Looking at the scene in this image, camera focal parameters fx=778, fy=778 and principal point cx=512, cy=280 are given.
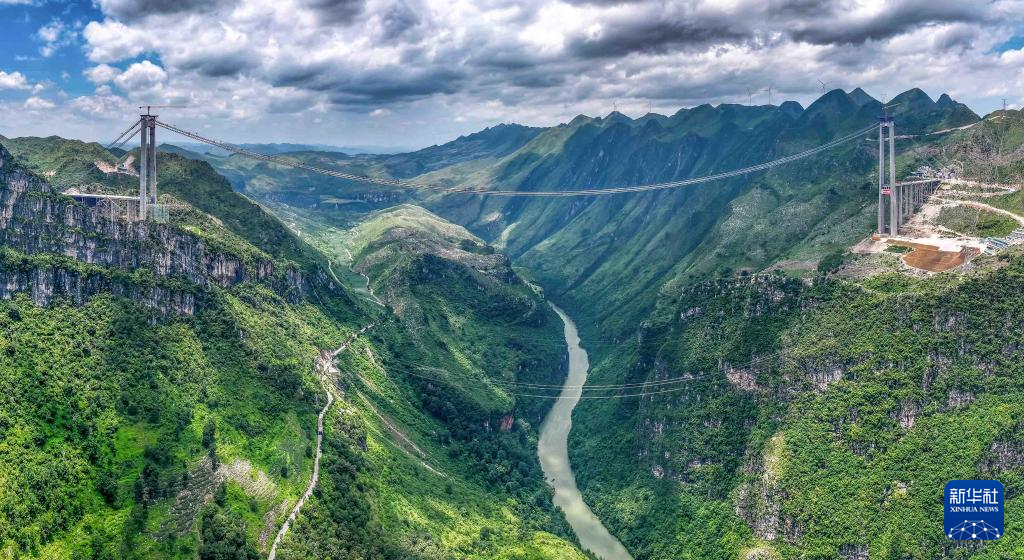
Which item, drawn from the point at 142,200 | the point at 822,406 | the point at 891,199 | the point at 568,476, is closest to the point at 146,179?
the point at 142,200

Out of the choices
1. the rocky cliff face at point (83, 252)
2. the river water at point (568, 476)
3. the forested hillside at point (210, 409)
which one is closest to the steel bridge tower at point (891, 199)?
the river water at point (568, 476)

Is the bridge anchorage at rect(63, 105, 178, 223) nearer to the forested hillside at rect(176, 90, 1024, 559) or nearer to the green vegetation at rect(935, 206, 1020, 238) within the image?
the forested hillside at rect(176, 90, 1024, 559)

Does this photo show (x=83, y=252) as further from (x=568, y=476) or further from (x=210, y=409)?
(x=568, y=476)

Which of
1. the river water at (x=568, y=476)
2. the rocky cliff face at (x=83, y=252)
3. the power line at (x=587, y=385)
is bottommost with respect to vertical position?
the river water at (x=568, y=476)

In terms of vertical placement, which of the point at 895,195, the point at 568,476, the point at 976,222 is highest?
the point at 895,195

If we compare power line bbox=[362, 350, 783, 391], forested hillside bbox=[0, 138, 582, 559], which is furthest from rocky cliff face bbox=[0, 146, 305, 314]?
power line bbox=[362, 350, 783, 391]

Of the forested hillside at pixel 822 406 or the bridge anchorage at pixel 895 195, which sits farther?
the bridge anchorage at pixel 895 195

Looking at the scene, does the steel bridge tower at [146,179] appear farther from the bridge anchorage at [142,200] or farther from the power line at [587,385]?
the power line at [587,385]

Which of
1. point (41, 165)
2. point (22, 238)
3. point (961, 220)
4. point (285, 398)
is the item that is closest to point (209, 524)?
point (285, 398)
